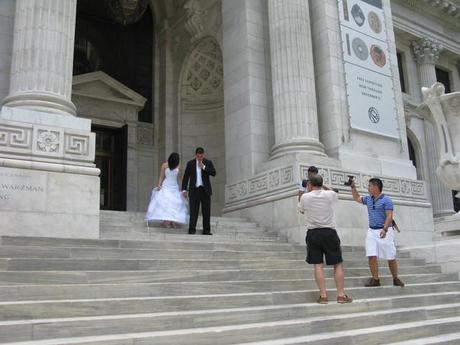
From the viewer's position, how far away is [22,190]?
26.6ft

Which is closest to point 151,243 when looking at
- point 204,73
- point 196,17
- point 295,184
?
point 295,184

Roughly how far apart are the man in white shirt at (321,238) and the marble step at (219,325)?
0.38 m

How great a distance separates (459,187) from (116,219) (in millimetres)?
6921

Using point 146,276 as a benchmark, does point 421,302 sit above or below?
below

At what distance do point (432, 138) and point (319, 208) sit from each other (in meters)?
17.9

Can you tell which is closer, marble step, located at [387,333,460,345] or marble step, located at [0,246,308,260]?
marble step, located at [387,333,460,345]

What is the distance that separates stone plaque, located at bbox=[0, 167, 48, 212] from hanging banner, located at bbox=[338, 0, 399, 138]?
8169mm

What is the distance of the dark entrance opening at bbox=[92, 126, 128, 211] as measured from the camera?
53.6 ft

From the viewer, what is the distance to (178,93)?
59.0ft

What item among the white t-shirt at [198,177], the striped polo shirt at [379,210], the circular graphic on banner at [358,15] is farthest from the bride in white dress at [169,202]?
the circular graphic on banner at [358,15]

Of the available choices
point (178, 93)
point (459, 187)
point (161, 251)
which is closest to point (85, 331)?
point (161, 251)

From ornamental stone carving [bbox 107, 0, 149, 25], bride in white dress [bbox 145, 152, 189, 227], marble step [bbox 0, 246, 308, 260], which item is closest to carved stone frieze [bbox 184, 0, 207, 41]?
ornamental stone carving [bbox 107, 0, 149, 25]

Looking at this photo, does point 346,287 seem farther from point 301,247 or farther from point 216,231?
point 216,231

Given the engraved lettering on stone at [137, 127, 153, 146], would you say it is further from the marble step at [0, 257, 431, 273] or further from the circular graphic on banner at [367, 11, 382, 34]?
the marble step at [0, 257, 431, 273]
